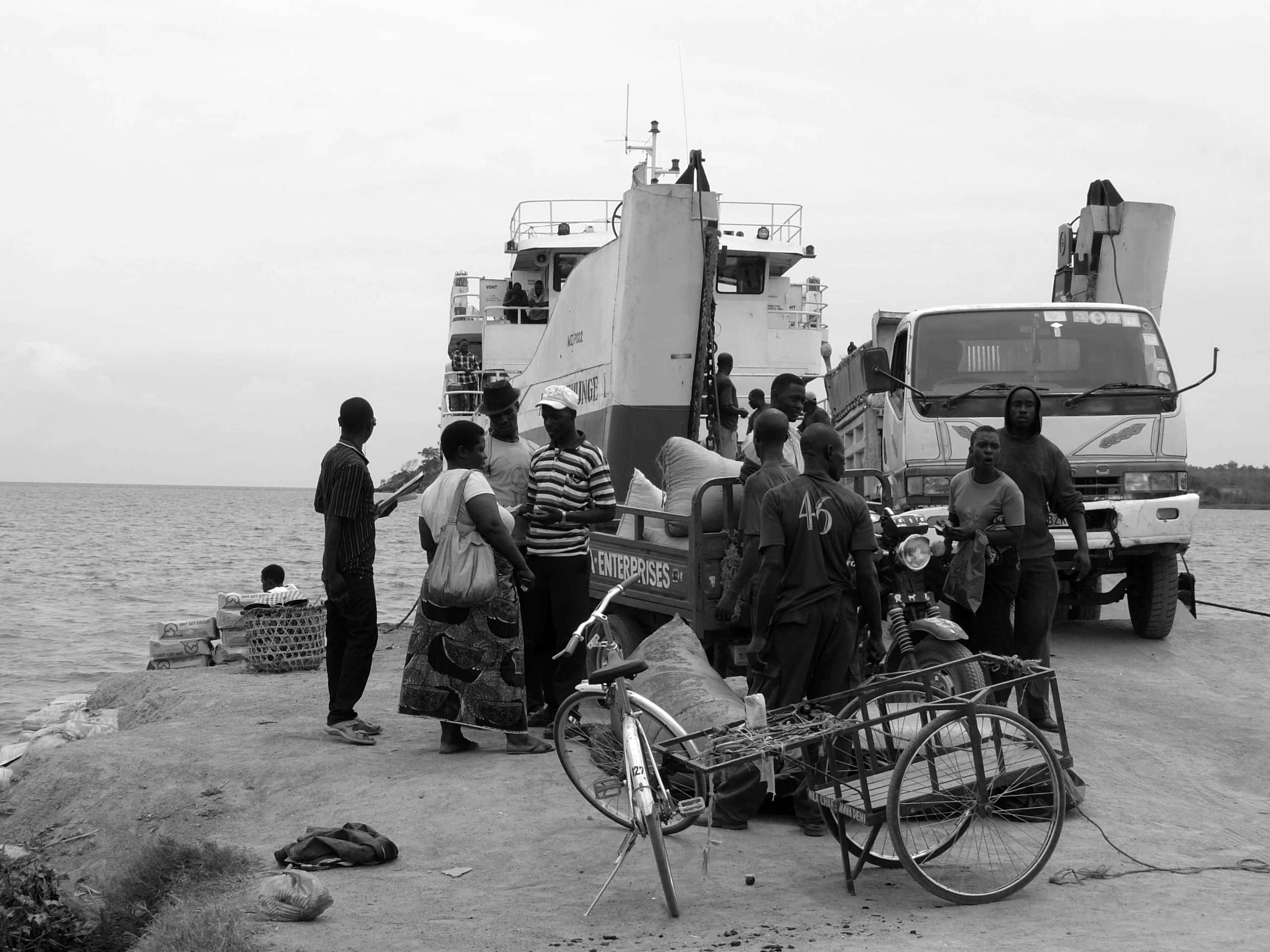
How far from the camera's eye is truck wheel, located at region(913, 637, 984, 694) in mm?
5910

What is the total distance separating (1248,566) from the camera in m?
31.3

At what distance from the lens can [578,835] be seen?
17.7 feet

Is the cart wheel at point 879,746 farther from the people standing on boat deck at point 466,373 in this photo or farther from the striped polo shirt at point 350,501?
the people standing on boat deck at point 466,373

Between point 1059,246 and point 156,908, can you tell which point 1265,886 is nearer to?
point 156,908

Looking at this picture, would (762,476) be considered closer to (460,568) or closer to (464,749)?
(460,568)

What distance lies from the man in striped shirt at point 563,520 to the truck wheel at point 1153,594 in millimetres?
5627

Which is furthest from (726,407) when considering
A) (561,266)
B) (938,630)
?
(561,266)

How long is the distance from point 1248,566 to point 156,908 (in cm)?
3092

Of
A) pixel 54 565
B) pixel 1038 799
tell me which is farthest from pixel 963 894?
pixel 54 565

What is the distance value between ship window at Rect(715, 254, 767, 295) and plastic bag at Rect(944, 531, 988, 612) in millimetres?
12218

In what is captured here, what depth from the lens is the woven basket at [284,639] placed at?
10195 millimetres

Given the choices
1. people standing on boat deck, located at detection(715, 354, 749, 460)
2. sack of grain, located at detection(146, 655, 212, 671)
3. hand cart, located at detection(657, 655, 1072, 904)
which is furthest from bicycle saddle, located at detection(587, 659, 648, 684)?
sack of grain, located at detection(146, 655, 212, 671)

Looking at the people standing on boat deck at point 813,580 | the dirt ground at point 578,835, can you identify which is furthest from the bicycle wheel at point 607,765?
the people standing on boat deck at point 813,580

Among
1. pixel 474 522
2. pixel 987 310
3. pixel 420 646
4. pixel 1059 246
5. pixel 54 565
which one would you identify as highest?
pixel 1059 246
